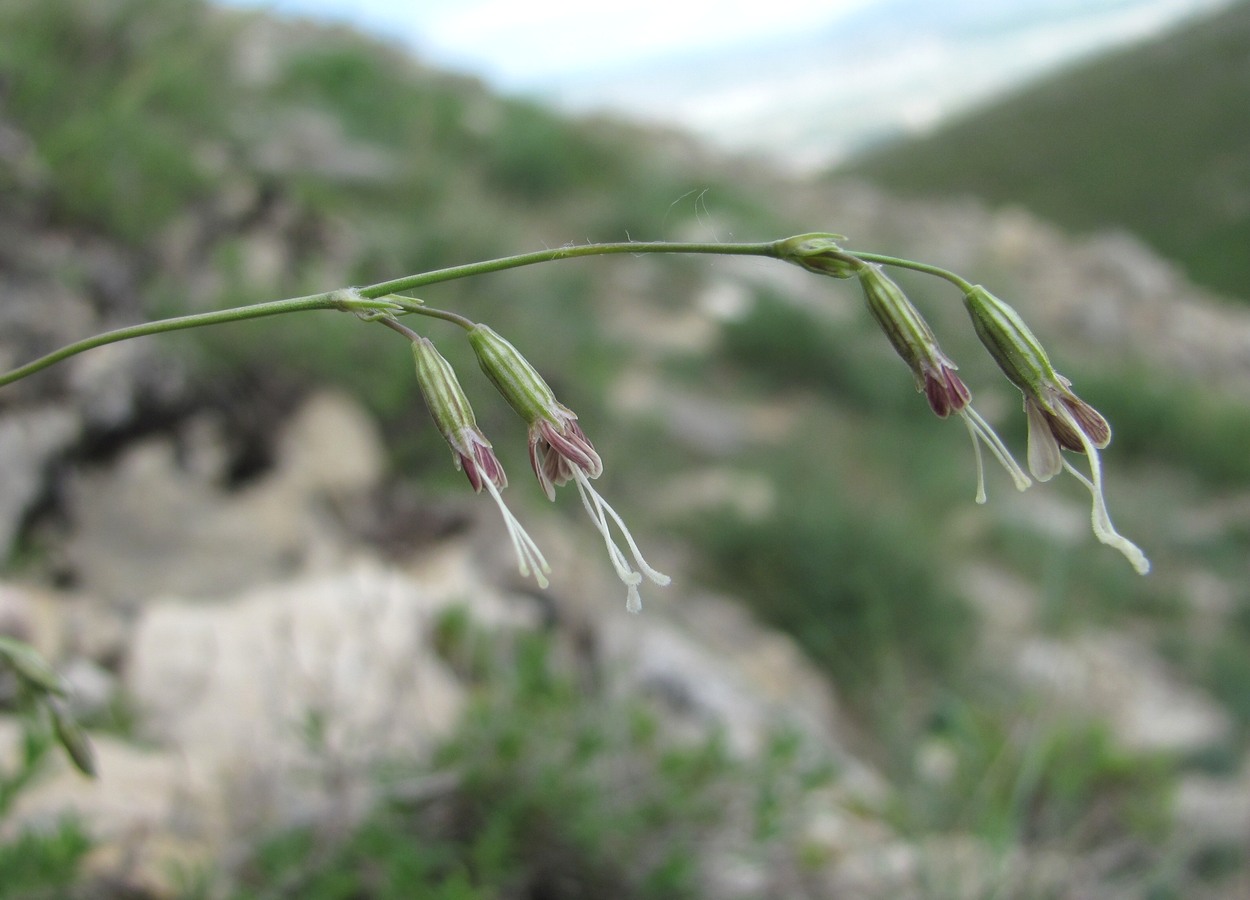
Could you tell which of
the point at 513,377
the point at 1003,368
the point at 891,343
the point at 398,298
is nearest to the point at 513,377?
the point at 513,377

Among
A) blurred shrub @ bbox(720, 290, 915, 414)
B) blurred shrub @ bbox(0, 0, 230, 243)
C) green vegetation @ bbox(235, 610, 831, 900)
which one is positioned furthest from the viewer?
blurred shrub @ bbox(720, 290, 915, 414)

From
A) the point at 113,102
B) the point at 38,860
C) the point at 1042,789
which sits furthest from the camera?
the point at 113,102

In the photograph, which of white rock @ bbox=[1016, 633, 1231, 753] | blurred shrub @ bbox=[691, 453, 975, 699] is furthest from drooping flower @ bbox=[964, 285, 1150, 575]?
blurred shrub @ bbox=[691, 453, 975, 699]

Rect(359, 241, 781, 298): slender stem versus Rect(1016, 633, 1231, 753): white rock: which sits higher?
Rect(359, 241, 781, 298): slender stem

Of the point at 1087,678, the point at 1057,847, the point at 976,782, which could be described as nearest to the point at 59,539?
the point at 976,782

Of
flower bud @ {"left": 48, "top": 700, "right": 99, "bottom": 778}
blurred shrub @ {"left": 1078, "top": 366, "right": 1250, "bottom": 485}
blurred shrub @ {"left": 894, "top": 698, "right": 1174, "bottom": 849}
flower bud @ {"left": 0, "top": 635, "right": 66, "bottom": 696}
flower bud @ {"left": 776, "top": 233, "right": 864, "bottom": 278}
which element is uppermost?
blurred shrub @ {"left": 1078, "top": 366, "right": 1250, "bottom": 485}

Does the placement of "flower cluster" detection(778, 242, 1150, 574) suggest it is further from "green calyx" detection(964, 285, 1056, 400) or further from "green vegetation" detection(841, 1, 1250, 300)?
"green vegetation" detection(841, 1, 1250, 300)

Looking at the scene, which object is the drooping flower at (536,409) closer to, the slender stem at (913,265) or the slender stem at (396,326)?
the slender stem at (396,326)

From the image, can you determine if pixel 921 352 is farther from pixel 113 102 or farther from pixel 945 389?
pixel 113 102

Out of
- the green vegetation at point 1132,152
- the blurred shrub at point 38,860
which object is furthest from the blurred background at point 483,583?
the green vegetation at point 1132,152
